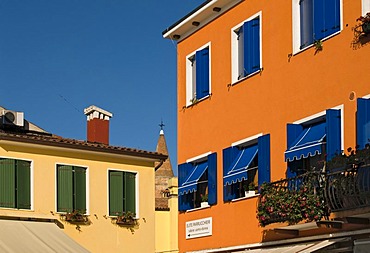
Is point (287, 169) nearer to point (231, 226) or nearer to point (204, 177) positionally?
point (231, 226)

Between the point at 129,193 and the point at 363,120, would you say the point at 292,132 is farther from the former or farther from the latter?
the point at 129,193

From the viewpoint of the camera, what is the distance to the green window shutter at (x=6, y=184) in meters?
27.2

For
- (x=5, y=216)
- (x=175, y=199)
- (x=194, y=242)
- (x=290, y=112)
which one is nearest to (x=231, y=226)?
(x=194, y=242)

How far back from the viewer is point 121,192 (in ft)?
98.6

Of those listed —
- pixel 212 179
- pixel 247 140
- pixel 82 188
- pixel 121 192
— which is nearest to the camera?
pixel 247 140

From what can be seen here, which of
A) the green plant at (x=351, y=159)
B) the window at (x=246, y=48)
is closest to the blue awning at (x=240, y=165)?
the window at (x=246, y=48)

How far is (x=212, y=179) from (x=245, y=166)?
1885mm

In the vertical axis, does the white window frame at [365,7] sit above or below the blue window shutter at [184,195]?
above

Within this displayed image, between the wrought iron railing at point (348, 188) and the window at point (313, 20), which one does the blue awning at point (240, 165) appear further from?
the wrought iron railing at point (348, 188)

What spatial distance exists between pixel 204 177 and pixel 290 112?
4.36 meters

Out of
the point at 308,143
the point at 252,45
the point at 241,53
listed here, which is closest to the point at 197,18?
the point at 241,53

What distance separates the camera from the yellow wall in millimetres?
27984

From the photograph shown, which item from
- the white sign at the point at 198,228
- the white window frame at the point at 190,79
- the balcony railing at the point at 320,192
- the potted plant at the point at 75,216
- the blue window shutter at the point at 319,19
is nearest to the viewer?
the balcony railing at the point at 320,192

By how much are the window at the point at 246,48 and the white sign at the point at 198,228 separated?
351cm
